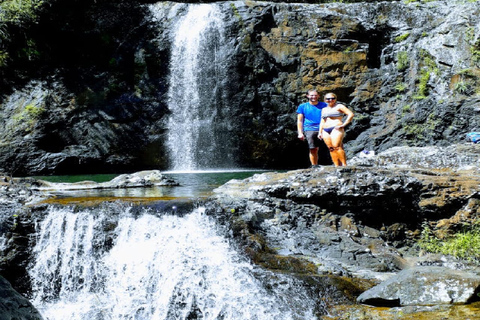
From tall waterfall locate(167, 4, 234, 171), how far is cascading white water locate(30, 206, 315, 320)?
10373mm

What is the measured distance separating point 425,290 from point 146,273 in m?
3.26

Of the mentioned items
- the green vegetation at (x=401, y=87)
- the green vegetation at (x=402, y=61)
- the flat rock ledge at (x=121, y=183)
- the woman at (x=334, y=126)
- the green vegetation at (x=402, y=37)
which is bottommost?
the flat rock ledge at (x=121, y=183)

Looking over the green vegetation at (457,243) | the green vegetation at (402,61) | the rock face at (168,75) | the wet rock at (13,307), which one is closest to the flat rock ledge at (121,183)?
the green vegetation at (457,243)

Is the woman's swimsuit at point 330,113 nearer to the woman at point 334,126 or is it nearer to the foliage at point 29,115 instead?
the woman at point 334,126

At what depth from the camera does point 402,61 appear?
15781mm

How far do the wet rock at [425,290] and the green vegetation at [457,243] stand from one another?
1.32 meters

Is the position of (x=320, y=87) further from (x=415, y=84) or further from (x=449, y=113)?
(x=449, y=113)

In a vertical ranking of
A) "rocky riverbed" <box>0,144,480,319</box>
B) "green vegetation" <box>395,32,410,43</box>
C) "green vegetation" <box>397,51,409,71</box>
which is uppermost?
"green vegetation" <box>395,32,410,43</box>

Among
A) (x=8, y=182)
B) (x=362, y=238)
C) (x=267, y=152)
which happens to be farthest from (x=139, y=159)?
(x=362, y=238)

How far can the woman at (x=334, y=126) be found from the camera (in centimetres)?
760

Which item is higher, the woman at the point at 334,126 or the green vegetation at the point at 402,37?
the green vegetation at the point at 402,37

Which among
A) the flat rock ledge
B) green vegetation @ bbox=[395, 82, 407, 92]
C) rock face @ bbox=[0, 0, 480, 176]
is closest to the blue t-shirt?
the flat rock ledge

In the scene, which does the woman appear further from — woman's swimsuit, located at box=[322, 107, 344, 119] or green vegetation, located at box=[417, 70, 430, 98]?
green vegetation, located at box=[417, 70, 430, 98]

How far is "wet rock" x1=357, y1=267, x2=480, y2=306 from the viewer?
4.41 m
